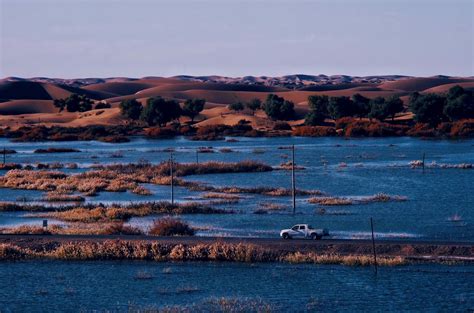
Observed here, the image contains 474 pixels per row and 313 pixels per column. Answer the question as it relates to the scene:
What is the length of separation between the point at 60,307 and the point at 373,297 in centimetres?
1051

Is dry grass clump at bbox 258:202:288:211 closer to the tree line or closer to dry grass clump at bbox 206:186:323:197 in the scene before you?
dry grass clump at bbox 206:186:323:197

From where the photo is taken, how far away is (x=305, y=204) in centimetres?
5734

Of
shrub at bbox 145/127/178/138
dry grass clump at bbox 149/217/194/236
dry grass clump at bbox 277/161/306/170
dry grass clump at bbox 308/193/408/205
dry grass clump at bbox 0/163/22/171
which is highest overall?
dry grass clump at bbox 149/217/194/236

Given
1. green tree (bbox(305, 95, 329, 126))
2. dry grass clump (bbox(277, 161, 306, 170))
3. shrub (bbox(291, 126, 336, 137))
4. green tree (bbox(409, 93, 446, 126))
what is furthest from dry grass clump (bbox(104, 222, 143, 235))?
green tree (bbox(305, 95, 329, 126))

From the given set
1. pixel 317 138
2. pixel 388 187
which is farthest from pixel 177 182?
pixel 317 138

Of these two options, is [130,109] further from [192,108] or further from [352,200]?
[352,200]

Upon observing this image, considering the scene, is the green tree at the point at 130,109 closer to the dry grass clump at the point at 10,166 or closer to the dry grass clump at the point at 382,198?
the dry grass clump at the point at 10,166

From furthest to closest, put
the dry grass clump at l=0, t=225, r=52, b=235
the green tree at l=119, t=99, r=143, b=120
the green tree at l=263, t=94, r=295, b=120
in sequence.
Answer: the green tree at l=119, t=99, r=143, b=120 < the green tree at l=263, t=94, r=295, b=120 < the dry grass clump at l=0, t=225, r=52, b=235

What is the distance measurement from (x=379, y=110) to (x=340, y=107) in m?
7.37

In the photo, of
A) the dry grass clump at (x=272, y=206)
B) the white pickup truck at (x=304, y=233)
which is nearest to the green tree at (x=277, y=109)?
the dry grass clump at (x=272, y=206)

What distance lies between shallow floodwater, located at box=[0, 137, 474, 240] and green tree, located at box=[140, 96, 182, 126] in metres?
24.6

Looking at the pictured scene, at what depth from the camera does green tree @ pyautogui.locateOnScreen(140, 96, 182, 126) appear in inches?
6407

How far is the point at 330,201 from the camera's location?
188 feet

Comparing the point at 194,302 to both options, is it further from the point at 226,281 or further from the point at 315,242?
the point at 315,242
